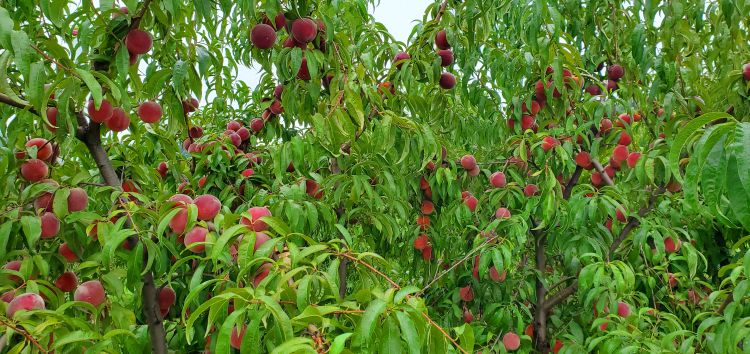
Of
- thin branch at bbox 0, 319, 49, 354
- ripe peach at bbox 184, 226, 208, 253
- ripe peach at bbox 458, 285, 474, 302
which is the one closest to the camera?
thin branch at bbox 0, 319, 49, 354

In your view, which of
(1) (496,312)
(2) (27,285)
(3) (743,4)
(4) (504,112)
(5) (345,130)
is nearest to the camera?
(2) (27,285)

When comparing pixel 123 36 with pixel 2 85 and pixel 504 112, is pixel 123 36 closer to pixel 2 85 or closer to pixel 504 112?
pixel 2 85

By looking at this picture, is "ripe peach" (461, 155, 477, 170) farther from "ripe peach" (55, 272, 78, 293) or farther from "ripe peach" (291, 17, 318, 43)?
"ripe peach" (55, 272, 78, 293)

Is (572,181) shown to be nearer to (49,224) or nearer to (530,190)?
(530,190)

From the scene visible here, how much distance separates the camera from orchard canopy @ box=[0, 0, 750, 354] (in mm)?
879

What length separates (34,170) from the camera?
1.24 m

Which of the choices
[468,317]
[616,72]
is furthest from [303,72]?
[616,72]

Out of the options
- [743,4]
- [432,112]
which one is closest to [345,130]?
[432,112]

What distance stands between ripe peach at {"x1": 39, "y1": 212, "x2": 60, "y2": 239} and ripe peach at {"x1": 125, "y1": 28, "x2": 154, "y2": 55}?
37cm

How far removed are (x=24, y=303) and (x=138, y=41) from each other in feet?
1.77

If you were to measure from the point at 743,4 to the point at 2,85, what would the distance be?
1666mm

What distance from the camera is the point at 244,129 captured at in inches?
89.2

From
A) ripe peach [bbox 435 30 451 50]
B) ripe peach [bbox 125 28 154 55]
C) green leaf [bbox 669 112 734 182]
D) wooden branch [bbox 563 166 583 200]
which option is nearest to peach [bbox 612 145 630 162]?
wooden branch [bbox 563 166 583 200]

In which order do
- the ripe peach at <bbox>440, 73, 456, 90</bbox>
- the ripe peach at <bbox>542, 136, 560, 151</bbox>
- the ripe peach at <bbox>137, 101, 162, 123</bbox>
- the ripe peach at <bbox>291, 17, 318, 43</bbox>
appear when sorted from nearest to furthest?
the ripe peach at <bbox>137, 101, 162, 123</bbox>
the ripe peach at <bbox>291, 17, 318, 43</bbox>
the ripe peach at <bbox>542, 136, 560, 151</bbox>
the ripe peach at <bbox>440, 73, 456, 90</bbox>
